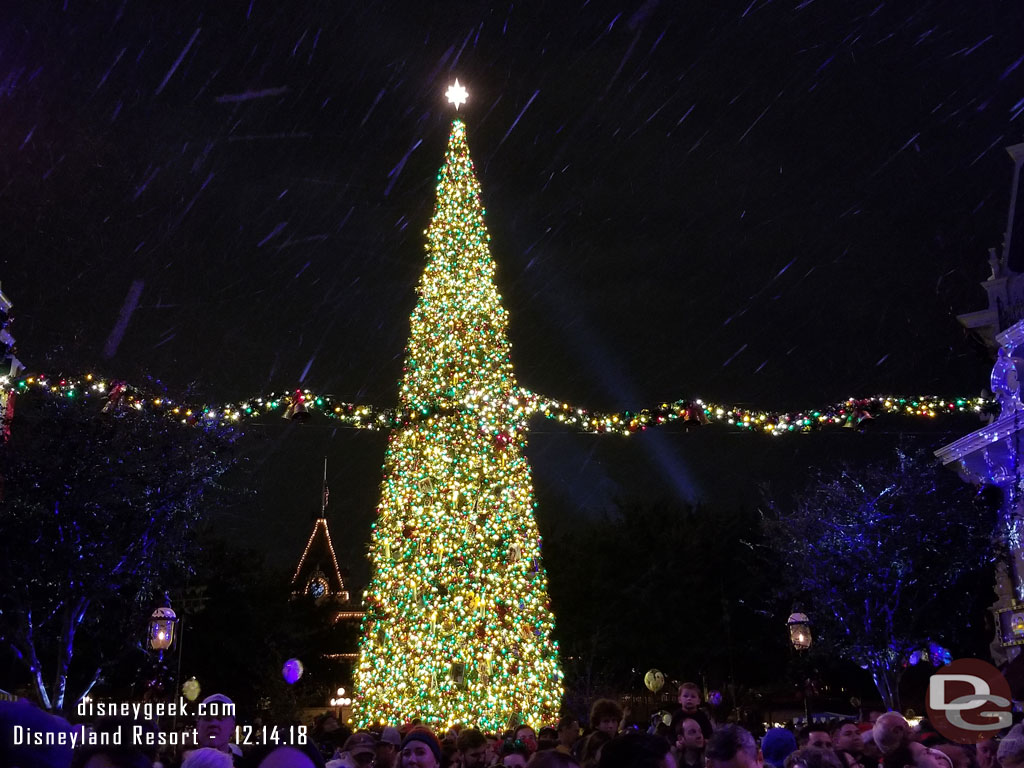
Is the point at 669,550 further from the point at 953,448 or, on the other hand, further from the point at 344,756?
the point at 344,756

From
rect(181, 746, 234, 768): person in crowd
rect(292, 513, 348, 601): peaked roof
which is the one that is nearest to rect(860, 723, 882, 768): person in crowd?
rect(181, 746, 234, 768): person in crowd

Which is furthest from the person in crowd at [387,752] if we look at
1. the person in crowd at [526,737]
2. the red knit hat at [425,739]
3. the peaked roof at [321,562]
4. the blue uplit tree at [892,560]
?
the peaked roof at [321,562]

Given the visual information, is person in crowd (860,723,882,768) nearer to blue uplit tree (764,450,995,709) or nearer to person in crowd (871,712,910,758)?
person in crowd (871,712,910,758)

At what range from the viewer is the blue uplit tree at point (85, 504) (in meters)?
22.9

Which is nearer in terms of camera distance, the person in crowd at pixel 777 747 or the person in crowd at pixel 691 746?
the person in crowd at pixel 777 747

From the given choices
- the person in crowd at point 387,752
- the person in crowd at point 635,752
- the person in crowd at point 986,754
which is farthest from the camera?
the person in crowd at point 387,752

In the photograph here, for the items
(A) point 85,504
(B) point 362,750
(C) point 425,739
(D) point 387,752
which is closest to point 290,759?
(C) point 425,739

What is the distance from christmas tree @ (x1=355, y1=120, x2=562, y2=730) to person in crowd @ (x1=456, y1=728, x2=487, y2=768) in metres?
9.51

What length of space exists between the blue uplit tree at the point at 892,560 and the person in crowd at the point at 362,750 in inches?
1021

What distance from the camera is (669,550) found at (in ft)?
160

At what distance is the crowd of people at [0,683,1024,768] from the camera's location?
13.0 ft

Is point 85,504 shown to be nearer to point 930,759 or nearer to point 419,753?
point 419,753

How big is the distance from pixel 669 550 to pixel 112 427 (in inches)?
1230

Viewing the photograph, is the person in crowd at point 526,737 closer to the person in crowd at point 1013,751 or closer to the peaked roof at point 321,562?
the person in crowd at point 1013,751
